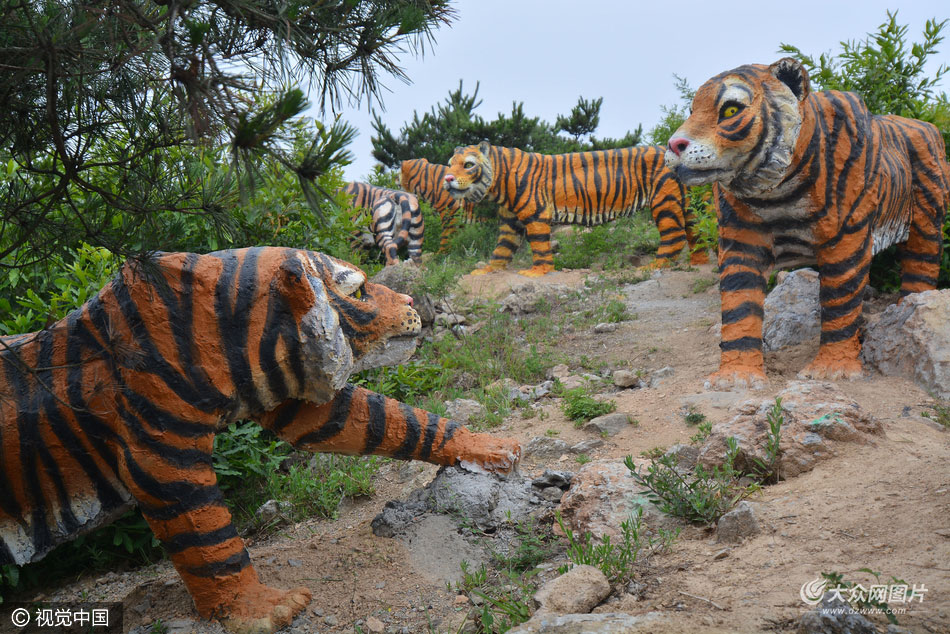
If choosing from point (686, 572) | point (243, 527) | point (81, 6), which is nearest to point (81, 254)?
point (243, 527)

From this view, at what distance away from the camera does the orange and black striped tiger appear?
12179mm

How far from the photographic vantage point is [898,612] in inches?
73.6

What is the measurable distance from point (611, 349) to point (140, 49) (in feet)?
16.7

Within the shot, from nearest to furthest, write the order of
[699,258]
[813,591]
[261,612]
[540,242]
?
1. [813,591]
2. [261,612]
3. [699,258]
4. [540,242]

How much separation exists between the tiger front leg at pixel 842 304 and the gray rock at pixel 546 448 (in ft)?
5.67

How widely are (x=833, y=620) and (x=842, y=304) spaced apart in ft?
10.9

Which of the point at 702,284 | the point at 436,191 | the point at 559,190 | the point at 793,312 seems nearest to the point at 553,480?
the point at 793,312

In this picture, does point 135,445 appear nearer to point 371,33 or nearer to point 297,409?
point 297,409

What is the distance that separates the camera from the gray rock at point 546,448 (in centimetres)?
427

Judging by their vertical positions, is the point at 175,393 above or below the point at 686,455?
above

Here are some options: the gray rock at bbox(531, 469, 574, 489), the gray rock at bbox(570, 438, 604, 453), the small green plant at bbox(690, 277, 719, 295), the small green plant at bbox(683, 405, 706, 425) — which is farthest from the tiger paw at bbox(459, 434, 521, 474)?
the small green plant at bbox(690, 277, 719, 295)

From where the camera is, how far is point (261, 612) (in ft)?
9.18

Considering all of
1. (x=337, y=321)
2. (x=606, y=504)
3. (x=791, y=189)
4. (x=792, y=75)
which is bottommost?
(x=606, y=504)

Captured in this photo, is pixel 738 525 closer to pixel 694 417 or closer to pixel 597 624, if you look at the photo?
pixel 597 624
